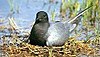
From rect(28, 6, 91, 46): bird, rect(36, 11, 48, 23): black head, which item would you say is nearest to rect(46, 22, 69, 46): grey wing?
rect(28, 6, 91, 46): bird

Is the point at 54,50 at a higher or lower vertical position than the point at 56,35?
lower

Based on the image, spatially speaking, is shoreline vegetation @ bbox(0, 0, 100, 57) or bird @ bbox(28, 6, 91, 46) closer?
shoreline vegetation @ bbox(0, 0, 100, 57)

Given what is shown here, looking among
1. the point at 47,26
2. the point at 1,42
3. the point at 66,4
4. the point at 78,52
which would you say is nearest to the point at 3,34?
the point at 1,42

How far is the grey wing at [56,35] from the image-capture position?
7027 mm

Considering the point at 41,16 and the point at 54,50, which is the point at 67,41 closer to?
the point at 54,50

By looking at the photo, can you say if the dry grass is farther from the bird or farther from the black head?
the black head

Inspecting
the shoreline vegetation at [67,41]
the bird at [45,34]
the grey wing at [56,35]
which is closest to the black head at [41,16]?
the bird at [45,34]

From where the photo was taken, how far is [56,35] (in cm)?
711

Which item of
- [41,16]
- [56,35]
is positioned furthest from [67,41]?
[41,16]

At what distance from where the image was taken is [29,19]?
29.1 ft

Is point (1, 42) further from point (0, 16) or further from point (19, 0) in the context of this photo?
→ point (19, 0)

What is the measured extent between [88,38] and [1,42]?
148 centimetres

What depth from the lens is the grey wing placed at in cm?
703

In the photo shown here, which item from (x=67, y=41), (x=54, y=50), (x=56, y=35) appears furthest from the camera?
(x=67, y=41)
